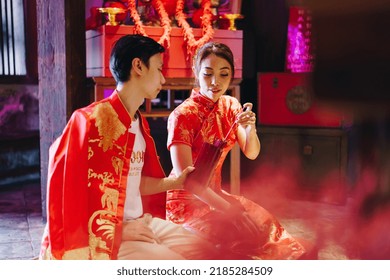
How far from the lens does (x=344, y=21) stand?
296cm

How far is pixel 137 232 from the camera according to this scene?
6.75ft

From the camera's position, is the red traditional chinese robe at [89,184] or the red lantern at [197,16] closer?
the red traditional chinese robe at [89,184]

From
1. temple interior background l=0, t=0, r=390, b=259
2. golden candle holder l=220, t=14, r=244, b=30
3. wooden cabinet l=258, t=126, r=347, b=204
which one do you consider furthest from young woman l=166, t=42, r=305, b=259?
wooden cabinet l=258, t=126, r=347, b=204

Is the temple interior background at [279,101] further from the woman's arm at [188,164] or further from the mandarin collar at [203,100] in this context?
the woman's arm at [188,164]

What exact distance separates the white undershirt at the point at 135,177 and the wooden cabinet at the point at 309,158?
101 inches

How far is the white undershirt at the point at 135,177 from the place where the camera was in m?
2.11

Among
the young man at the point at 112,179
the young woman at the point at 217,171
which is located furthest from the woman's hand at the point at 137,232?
the young woman at the point at 217,171

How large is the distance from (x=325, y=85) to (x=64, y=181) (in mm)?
1907

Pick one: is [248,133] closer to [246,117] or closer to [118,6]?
[246,117]

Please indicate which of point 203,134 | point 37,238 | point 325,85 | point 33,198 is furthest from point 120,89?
point 33,198

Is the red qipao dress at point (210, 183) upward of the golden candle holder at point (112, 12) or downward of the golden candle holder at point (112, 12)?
downward

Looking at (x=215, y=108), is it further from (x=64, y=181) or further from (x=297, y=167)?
(x=297, y=167)

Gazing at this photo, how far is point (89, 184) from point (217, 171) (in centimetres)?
81

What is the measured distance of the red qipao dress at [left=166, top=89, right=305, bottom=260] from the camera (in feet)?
8.00
